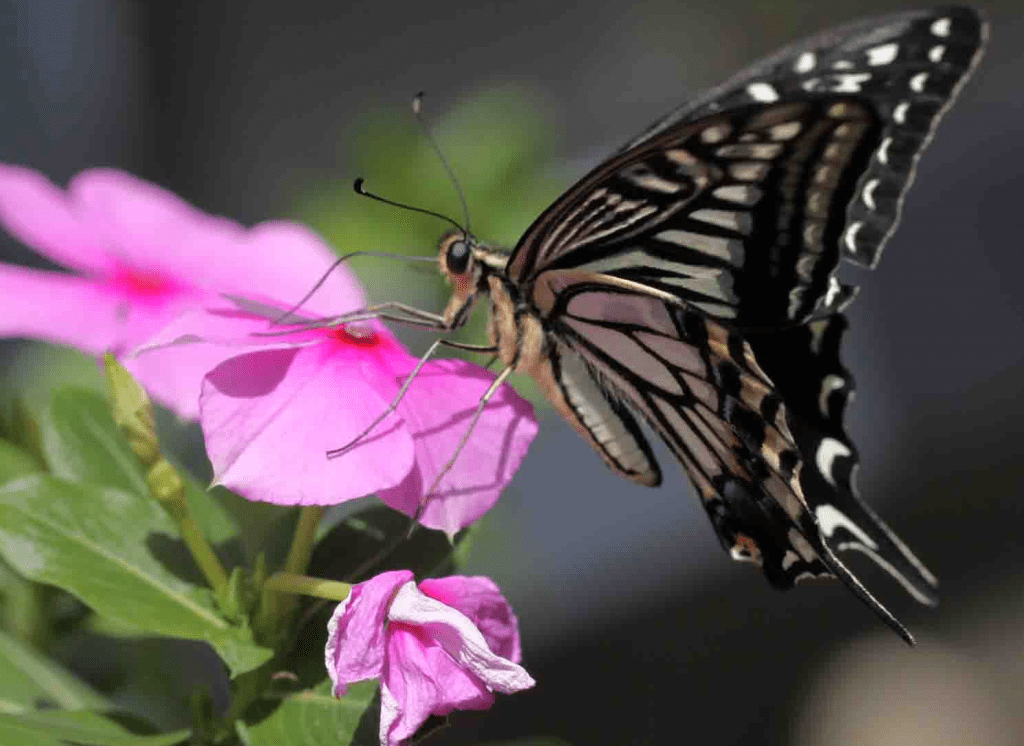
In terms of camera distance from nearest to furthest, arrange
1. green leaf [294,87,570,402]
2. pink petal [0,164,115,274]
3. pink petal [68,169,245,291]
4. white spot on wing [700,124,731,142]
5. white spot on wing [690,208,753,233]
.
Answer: white spot on wing [700,124,731,142], white spot on wing [690,208,753,233], pink petal [0,164,115,274], pink petal [68,169,245,291], green leaf [294,87,570,402]

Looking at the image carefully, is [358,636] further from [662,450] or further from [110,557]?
[662,450]

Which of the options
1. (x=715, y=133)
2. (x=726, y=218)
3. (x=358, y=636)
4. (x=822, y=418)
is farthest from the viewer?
(x=822, y=418)

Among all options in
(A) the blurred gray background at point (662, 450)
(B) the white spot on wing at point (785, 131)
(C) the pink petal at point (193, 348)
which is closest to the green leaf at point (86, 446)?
(C) the pink petal at point (193, 348)

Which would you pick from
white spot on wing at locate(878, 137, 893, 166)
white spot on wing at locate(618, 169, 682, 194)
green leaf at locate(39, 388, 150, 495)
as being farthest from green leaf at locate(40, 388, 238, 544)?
white spot on wing at locate(878, 137, 893, 166)

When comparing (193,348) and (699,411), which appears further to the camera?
(699,411)

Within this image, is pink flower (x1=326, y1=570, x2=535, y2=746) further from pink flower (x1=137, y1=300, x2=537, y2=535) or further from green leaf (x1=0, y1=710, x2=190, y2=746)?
green leaf (x1=0, y1=710, x2=190, y2=746)

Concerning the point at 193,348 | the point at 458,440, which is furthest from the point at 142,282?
the point at 458,440

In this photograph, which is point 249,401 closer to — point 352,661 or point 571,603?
point 352,661
